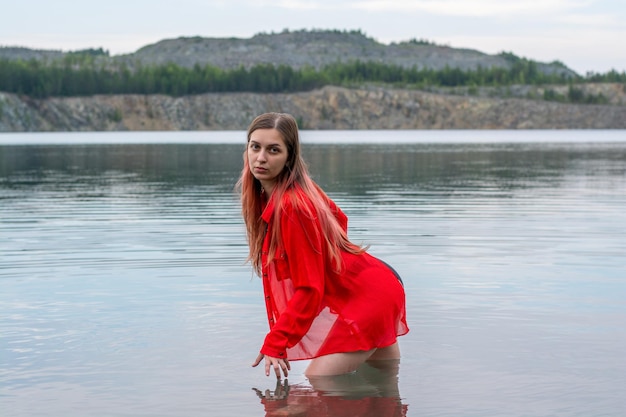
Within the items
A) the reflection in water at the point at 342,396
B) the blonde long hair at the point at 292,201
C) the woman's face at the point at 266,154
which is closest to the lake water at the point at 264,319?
the reflection in water at the point at 342,396

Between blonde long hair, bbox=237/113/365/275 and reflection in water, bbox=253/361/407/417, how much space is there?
960 millimetres

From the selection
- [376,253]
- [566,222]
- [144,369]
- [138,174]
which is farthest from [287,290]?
[138,174]

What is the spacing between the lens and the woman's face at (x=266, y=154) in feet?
22.1

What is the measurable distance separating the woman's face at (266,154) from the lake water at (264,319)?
5.18ft

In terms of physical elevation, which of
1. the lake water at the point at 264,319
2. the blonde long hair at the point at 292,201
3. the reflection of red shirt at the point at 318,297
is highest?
the blonde long hair at the point at 292,201

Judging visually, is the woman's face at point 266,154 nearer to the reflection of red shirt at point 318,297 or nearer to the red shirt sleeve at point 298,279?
the reflection of red shirt at point 318,297

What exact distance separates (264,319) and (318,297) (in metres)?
3.58

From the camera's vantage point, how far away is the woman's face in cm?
673

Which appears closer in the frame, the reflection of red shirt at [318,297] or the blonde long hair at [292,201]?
the reflection of red shirt at [318,297]

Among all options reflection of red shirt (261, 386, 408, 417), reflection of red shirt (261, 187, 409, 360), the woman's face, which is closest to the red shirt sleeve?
reflection of red shirt (261, 187, 409, 360)

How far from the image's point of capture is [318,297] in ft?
21.6

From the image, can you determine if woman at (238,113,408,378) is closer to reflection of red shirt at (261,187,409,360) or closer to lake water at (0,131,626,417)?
reflection of red shirt at (261,187,409,360)

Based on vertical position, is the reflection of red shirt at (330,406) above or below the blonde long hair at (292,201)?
→ below

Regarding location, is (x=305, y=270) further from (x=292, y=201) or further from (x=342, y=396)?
(x=342, y=396)
